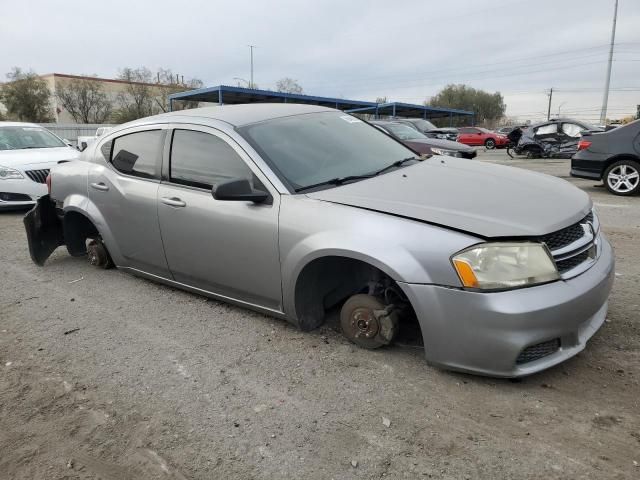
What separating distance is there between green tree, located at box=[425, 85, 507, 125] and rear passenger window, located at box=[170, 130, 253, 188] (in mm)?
95869

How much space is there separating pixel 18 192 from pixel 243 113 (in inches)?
239

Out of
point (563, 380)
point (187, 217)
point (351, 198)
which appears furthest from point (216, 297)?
point (563, 380)

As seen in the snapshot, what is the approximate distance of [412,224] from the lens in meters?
2.74

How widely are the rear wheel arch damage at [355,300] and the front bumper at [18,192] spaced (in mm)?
6811

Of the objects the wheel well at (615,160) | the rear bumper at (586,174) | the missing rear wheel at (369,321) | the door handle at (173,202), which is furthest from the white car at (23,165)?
the wheel well at (615,160)

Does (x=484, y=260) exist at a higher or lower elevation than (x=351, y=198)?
lower

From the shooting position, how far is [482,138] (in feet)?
114

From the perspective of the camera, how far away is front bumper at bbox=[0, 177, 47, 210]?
8.14 m

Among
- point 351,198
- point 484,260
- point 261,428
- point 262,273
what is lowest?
point 261,428

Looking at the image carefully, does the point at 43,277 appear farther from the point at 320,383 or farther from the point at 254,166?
the point at 320,383

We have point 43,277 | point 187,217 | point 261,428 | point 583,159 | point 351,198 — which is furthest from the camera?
point 583,159

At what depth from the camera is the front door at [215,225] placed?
332cm

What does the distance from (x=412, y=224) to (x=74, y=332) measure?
104 inches

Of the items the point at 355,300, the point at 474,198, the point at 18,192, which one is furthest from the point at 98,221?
the point at 18,192
